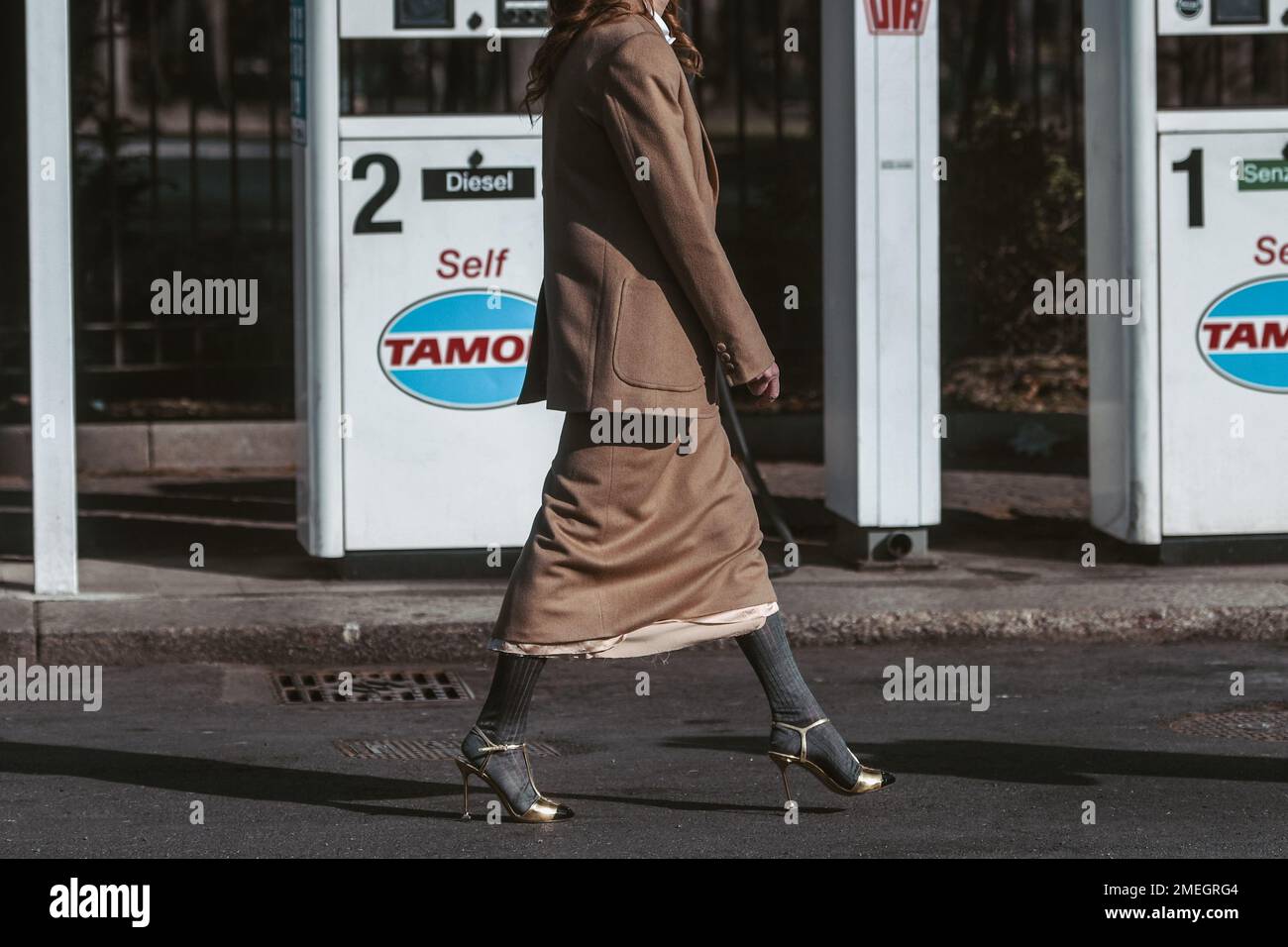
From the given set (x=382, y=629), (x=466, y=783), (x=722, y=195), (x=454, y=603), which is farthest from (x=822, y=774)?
(x=722, y=195)

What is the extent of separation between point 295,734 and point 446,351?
1965 millimetres

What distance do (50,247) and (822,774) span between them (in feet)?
10.8

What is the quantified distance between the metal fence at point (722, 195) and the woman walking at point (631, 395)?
593 centimetres

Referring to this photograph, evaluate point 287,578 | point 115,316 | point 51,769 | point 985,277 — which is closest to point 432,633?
point 287,578

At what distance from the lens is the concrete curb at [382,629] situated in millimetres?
6453

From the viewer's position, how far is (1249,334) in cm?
741

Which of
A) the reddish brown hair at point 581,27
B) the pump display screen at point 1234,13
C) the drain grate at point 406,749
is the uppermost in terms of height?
the pump display screen at point 1234,13

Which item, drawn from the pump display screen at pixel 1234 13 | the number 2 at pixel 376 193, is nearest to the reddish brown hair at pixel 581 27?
the number 2 at pixel 376 193

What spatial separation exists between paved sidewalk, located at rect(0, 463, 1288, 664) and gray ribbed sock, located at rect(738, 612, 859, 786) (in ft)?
6.91

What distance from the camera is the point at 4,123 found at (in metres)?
10.5

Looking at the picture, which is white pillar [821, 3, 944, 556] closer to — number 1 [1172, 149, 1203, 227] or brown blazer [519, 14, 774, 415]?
number 1 [1172, 149, 1203, 227]

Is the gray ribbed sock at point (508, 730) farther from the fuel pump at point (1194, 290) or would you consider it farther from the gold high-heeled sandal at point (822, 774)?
the fuel pump at point (1194, 290)

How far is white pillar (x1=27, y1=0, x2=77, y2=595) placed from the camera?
662 centimetres

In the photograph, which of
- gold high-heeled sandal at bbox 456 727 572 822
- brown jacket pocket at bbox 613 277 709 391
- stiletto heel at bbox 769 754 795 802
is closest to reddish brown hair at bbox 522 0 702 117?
brown jacket pocket at bbox 613 277 709 391
